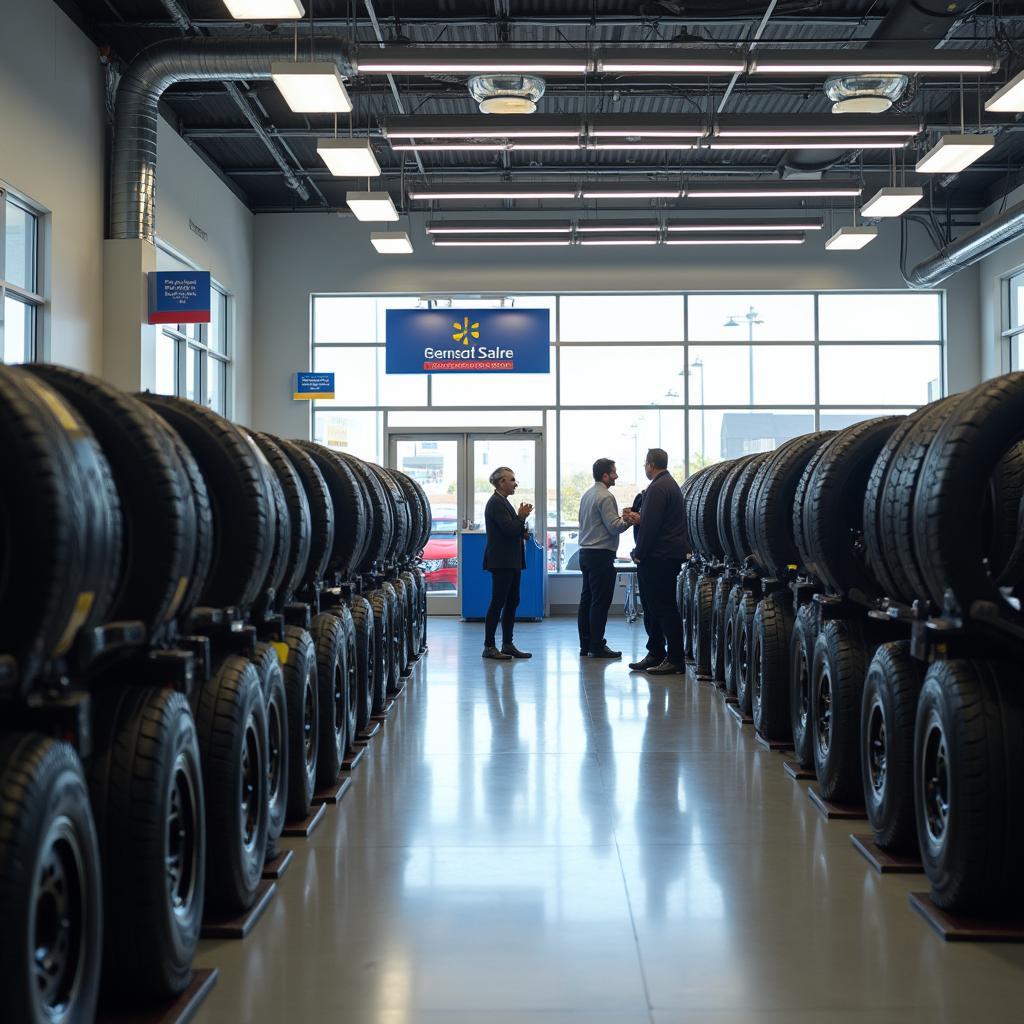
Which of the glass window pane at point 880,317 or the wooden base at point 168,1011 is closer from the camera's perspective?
the wooden base at point 168,1011

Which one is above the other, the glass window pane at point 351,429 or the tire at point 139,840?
the glass window pane at point 351,429

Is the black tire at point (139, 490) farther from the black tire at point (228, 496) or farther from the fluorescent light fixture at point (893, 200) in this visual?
the fluorescent light fixture at point (893, 200)

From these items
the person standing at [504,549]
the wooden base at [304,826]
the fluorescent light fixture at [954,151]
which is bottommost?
the wooden base at [304,826]

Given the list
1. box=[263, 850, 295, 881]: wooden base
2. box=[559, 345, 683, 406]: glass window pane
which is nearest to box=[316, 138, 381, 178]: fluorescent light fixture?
box=[263, 850, 295, 881]: wooden base

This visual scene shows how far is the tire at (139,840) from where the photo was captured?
2.66 metres

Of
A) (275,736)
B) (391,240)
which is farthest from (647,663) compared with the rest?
(275,736)

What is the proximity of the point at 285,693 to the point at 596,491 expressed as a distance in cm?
606

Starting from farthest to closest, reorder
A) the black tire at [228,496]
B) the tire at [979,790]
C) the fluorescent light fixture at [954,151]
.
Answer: the fluorescent light fixture at [954,151]
the black tire at [228,496]
the tire at [979,790]

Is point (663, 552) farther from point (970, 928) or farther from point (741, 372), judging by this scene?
point (741, 372)

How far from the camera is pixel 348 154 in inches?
365

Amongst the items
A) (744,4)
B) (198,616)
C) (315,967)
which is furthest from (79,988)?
(744,4)

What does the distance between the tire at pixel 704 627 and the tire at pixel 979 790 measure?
556 centimetres

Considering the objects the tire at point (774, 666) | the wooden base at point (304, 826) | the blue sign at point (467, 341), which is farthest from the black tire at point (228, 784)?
the blue sign at point (467, 341)

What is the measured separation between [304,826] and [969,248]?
1196cm
